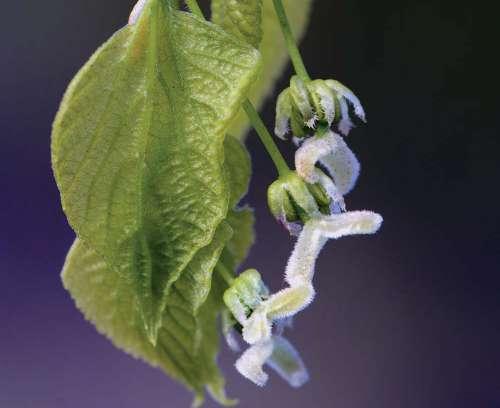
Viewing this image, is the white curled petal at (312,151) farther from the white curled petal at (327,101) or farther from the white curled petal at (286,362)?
the white curled petal at (286,362)

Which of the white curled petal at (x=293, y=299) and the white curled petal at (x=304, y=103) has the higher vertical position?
the white curled petal at (x=304, y=103)

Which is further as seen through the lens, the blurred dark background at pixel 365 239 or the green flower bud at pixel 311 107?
the blurred dark background at pixel 365 239

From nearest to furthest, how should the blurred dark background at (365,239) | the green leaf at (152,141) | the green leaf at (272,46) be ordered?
the green leaf at (152,141) → the green leaf at (272,46) → the blurred dark background at (365,239)

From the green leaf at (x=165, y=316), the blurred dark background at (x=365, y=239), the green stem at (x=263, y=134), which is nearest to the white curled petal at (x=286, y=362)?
the green leaf at (x=165, y=316)

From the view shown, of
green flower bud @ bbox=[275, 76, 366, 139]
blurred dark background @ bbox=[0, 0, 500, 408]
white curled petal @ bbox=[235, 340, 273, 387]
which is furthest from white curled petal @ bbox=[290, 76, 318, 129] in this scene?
blurred dark background @ bbox=[0, 0, 500, 408]

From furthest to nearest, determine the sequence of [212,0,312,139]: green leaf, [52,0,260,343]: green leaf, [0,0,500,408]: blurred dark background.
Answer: [0,0,500,408]: blurred dark background
[212,0,312,139]: green leaf
[52,0,260,343]: green leaf

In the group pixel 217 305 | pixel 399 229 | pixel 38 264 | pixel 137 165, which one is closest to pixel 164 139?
pixel 137 165

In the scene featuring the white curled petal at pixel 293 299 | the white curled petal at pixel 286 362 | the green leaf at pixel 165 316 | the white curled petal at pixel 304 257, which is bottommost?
the white curled petal at pixel 286 362

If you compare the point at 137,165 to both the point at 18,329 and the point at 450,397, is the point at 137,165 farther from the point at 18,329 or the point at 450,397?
the point at 450,397

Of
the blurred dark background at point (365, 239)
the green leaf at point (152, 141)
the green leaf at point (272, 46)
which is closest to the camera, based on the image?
the green leaf at point (152, 141)

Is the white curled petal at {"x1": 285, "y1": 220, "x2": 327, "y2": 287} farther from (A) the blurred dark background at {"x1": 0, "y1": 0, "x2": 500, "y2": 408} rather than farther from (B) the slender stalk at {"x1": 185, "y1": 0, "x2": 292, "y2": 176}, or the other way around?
(A) the blurred dark background at {"x1": 0, "y1": 0, "x2": 500, "y2": 408}
